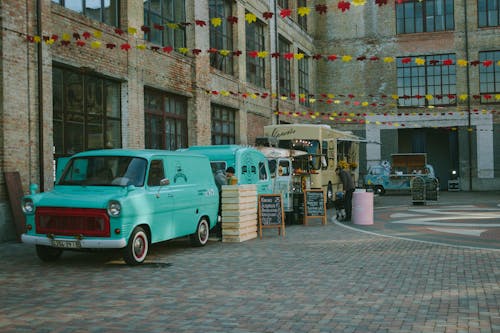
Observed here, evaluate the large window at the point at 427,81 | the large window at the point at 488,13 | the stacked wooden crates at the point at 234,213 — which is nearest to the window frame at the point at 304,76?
the large window at the point at 427,81

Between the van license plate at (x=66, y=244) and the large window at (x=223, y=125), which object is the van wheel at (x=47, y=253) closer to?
the van license plate at (x=66, y=244)

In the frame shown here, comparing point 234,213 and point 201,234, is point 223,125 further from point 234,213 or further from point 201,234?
point 201,234

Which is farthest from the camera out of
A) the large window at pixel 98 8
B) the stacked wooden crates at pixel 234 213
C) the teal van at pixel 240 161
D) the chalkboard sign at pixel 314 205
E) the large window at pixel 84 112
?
the chalkboard sign at pixel 314 205

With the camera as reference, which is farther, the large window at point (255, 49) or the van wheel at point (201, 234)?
the large window at point (255, 49)

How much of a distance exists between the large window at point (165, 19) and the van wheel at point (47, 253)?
994cm

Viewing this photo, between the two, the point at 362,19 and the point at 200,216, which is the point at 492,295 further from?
the point at 362,19

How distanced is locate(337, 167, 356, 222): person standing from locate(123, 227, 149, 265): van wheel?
8.28 meters

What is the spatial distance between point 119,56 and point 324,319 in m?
12.9

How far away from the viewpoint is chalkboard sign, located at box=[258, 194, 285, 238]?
13391 millimetres

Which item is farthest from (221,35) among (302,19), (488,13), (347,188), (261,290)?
(488,13)

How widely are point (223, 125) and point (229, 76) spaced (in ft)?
6.79

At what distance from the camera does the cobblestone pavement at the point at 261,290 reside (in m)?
5.65

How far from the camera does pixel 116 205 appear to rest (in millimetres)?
8883

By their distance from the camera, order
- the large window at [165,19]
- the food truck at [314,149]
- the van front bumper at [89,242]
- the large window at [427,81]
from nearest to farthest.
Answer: the van front bumper at [89,242], the large window at [165,19], the food truck at [314,149], the large window at [427,81]
